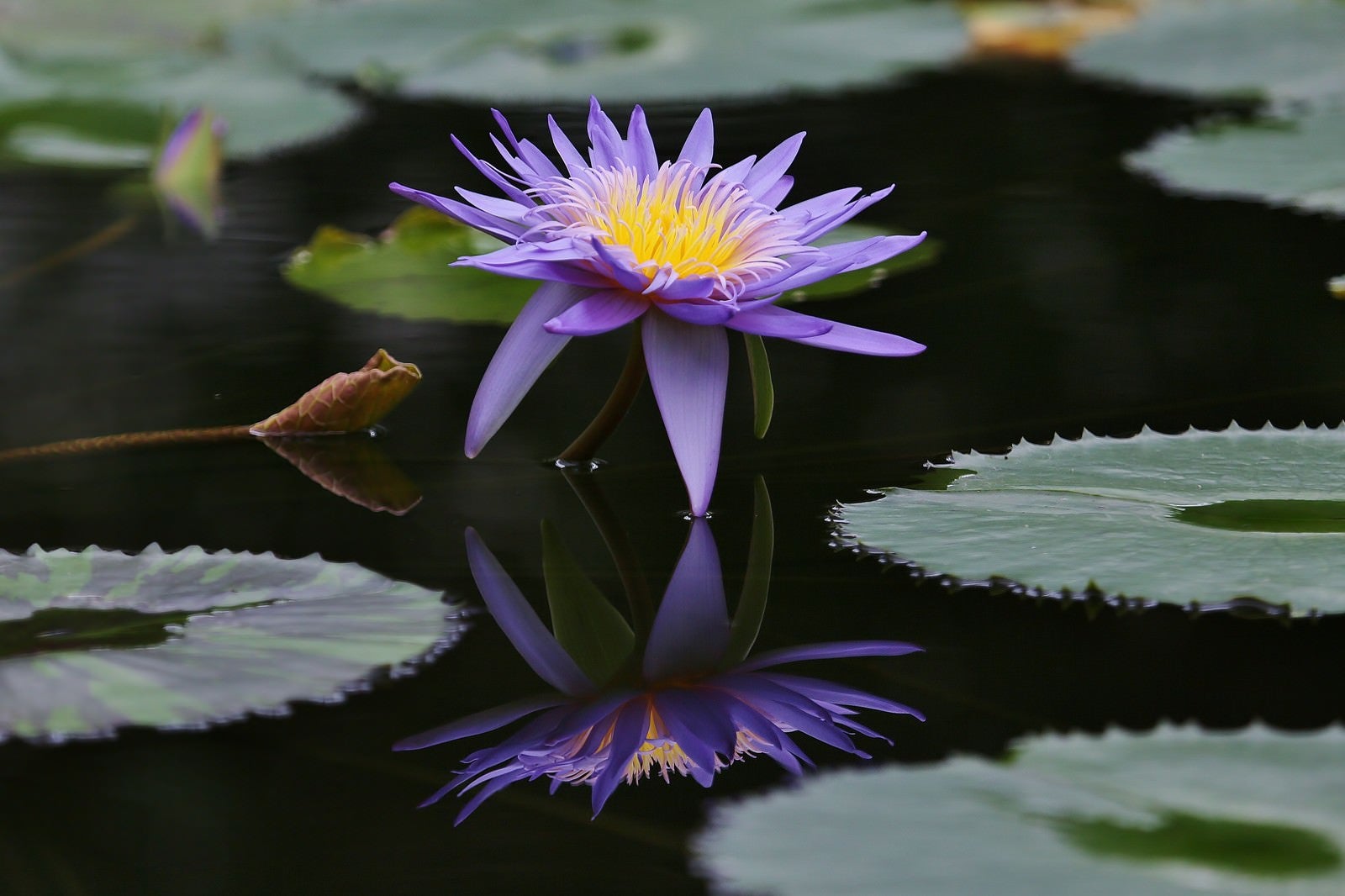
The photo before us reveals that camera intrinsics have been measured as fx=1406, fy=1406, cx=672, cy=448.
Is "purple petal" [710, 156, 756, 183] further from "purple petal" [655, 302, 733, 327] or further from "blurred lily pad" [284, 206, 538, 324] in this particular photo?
"blurred lily pad" [284, 206, 538, 324]

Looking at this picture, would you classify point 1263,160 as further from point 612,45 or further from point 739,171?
point 612,45

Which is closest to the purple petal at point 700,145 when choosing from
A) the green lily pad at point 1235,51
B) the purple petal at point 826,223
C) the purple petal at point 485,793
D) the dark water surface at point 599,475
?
the purple petal at point 826,223

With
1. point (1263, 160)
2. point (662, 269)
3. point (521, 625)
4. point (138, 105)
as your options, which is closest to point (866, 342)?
point (662, 269)

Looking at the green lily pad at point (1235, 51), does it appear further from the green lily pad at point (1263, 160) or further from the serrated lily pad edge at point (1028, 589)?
the serrated lily pad edge at point (1028, 589)

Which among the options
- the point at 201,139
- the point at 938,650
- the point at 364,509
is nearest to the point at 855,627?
the point at 938,650

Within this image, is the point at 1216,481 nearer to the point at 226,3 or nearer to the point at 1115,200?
the point at 1115,200

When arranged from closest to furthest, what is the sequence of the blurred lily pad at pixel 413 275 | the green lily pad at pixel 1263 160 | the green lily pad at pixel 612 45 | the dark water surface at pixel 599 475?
the dark water surface at pixel 599 475 → the blurred lily pad at pixel 413 275 → the green lily pad at pixel 1263 160 → the green lily pad at pixel 612 45
